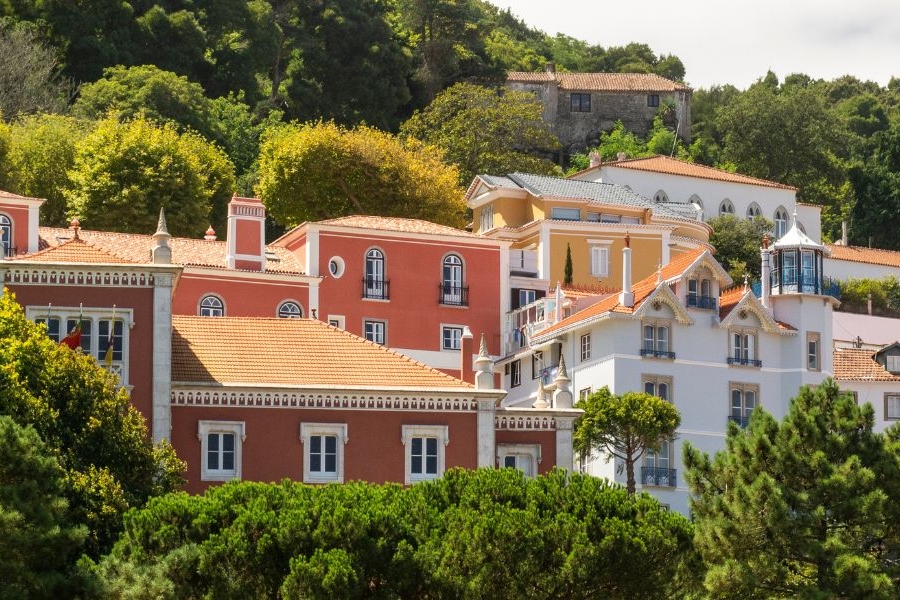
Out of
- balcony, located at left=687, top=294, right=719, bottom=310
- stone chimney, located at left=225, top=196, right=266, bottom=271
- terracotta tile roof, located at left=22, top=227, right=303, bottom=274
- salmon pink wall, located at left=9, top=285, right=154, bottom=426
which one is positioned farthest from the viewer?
balcony, located at left=687, top=294, right=719, bottom=310

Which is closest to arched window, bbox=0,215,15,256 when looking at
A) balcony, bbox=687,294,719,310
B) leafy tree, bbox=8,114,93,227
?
leafy tree, bbox=8,114,93,227

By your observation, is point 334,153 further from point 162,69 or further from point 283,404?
point 283,404

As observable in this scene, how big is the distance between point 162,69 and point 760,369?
168 feet

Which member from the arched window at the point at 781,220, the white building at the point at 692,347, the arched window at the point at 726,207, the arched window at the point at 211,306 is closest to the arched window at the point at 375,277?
the white building at the point at 692,347

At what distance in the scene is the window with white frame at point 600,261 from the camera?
9512cm

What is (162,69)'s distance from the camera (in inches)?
4862

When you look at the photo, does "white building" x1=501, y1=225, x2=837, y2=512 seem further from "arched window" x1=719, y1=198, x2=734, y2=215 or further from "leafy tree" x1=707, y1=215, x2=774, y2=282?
"arched window" x1=719, y1=198, x2=734, y2=215

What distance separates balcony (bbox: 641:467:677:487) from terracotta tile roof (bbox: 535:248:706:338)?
19.3ft

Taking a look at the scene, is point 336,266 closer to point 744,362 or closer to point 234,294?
point 234,294

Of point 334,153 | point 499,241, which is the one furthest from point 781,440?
point 334,153

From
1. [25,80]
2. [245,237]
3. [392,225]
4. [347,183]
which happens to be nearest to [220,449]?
[245,237]

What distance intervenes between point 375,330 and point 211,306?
849cm

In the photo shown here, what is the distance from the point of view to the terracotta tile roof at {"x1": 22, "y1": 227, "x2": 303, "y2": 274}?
78.8m

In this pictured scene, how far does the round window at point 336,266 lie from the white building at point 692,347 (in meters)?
7.28
